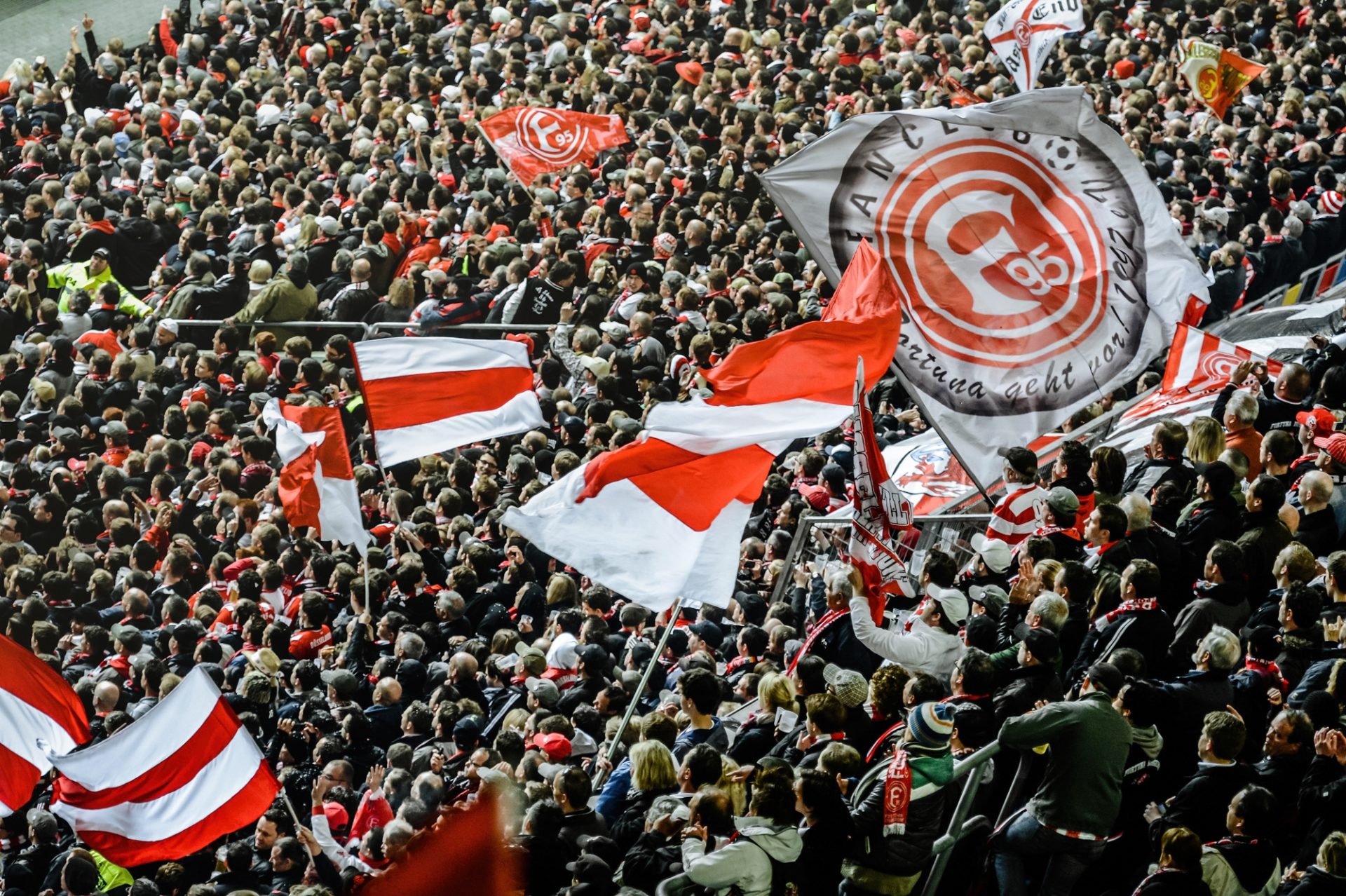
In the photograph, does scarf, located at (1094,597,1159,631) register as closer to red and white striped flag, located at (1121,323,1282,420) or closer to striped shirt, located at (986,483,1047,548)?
striped shirt, located at (986,483,1047,548)

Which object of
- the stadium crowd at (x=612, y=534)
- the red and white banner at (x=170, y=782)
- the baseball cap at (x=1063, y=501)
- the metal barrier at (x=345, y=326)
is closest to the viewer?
the stadium crowd at (x=612, y=534)

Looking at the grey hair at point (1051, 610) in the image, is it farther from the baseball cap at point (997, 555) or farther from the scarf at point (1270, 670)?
the baseball cap at point (997, 555)

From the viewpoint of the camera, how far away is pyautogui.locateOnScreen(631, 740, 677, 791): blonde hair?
28.8ft

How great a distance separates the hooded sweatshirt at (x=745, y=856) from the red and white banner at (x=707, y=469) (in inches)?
82.7

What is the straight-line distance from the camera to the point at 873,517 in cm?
1018

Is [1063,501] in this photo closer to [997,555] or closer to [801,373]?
[997,555]

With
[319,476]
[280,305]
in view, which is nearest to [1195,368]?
[319,476]

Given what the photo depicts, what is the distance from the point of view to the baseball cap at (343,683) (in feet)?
39.0

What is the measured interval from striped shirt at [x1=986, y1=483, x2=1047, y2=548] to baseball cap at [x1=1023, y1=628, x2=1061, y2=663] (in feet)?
6.11

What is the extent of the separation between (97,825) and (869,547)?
473 cm

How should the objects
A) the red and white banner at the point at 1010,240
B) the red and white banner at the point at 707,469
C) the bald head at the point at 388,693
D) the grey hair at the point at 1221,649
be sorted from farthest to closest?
the bald head at the point at 388,693 < the red and white banner at the point at 1010,240 < the red and white banner at the point at 707,469 < the grey hair at the point at 1221,649

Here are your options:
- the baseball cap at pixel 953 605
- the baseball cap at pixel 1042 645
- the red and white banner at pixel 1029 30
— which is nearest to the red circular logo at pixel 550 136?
the red and white banner at pixel 1029 30

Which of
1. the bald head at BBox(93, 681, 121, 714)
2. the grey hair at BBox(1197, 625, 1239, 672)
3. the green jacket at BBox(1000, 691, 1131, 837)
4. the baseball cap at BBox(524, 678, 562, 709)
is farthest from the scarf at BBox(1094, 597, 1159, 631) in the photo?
the bald head at BBox(93, 681, 121, 714)

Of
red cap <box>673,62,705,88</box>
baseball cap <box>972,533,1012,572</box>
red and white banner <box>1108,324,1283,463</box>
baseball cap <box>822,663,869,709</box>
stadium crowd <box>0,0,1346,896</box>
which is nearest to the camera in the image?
stadium crowd <box>0,0,1346,896</box>
